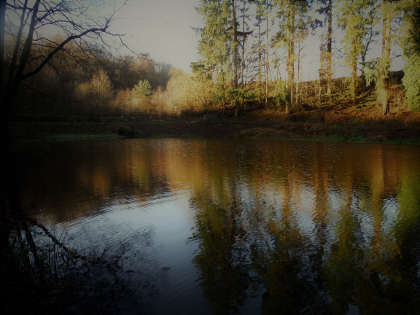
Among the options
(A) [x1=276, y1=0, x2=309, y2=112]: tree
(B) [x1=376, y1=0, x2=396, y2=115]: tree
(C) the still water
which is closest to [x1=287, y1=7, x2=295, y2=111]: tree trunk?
(A) [x1=276, y1=0, x2=309, y2=112]: tree

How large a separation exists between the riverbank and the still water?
10.9 metres

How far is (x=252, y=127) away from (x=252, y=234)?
910 inches

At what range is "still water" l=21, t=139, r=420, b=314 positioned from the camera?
281 cm

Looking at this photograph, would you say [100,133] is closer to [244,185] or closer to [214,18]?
[214,18]

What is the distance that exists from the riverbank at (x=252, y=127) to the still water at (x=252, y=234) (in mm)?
10855

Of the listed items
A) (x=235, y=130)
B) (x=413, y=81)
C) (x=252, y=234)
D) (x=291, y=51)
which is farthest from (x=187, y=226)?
(x=291, y=51)

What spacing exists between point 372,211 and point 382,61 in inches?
819

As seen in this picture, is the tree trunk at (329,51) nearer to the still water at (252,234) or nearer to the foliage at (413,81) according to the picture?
the foliage at (413,81)

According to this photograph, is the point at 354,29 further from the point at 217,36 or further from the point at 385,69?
the point at 217,36

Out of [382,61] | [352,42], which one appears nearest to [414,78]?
[382,61]

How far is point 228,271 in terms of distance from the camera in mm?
3271

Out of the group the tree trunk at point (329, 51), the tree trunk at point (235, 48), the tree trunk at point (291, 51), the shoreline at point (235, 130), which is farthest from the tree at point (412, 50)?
the tree trunk at point (235, 48)

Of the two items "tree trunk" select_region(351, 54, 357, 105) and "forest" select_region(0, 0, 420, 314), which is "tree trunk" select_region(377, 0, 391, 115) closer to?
"tree trunk" select_region(351, 54, 357, 105)

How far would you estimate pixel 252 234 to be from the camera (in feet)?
14.4
